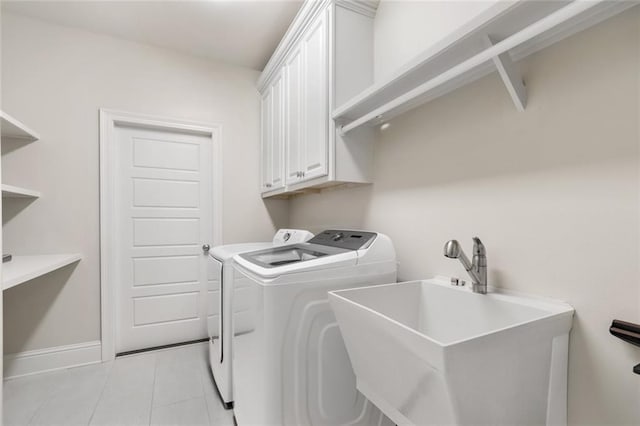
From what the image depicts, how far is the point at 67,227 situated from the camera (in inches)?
89.5

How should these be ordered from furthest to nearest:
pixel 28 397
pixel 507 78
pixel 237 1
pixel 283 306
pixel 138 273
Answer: pixel 138 273 → pixel 237 1 → pixel 28 397 → pixel 283 306 → pixel 507 78

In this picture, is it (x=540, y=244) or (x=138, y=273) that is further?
(x=138, y=273)

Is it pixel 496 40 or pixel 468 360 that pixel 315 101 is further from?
pixel 468 360

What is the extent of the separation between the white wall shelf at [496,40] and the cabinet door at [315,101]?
17.1 inches

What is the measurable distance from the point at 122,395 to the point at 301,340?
1528mm

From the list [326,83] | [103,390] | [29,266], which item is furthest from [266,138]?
[103,390]

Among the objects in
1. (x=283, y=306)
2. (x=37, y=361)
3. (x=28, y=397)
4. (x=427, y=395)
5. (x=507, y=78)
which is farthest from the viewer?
(x=37, y=361)

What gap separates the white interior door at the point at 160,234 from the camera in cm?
251

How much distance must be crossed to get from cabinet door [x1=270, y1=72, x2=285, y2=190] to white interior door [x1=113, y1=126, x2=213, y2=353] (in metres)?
0.71

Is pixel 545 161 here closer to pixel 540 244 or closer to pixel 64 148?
pixel 540 244

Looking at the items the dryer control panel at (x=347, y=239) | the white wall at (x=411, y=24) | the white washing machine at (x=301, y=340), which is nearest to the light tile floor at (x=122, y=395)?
the white washing machine at (x=301, y=340)

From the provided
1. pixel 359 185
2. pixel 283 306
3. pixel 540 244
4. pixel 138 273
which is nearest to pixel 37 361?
pixel 138 273

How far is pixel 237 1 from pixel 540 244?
7.58ft

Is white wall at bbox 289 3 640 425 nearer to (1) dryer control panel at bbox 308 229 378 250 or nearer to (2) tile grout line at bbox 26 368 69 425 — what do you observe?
(1) dryer control panel at bbox 308 229 378 250
